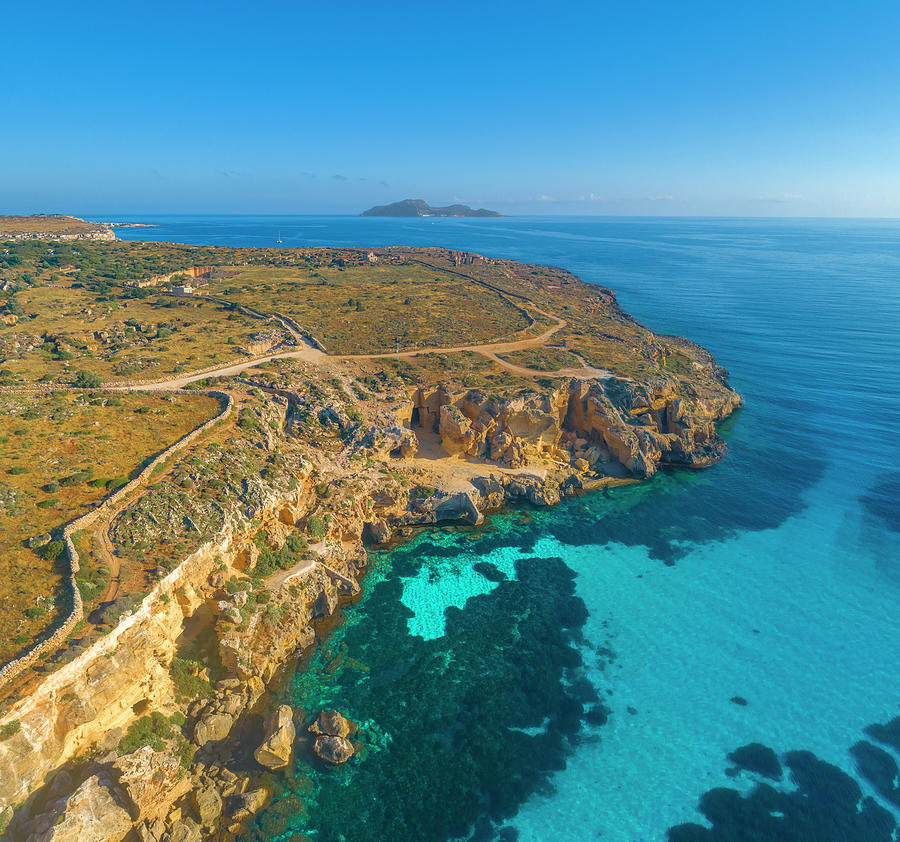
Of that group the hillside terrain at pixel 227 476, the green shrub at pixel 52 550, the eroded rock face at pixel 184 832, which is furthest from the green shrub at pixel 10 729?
the green shrub at pixel 52 550

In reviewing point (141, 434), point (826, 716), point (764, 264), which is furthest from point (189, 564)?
point (764, 264)

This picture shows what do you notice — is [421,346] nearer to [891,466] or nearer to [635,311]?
[891,466]

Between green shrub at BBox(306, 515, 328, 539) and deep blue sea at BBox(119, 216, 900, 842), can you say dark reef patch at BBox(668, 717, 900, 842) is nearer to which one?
deep blue sea at BBox(119, 216, 900, 842)

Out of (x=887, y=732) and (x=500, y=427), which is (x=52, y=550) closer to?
(x=500, y=427)

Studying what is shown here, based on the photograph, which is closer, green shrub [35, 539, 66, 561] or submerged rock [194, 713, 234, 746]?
submerged rock [194, 713, 234, 746]

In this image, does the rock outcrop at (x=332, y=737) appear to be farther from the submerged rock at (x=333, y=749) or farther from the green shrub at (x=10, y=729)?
the green shrub at (x=10, y=729)

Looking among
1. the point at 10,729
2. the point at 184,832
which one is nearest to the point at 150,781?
the point at 184,832

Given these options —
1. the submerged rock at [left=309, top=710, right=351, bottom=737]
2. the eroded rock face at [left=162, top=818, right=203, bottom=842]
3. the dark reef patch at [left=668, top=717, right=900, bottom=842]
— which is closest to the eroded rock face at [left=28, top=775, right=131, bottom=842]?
the eroded rock face at [left=162, top=818, right=203, bottom=842]

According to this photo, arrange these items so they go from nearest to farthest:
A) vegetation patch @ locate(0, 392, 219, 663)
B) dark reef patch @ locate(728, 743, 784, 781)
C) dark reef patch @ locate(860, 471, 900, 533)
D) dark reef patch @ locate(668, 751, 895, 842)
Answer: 1. dark reef patch @ locate(668, 751, 895, 842)
2. vegetation patch @ locate(0, 392, 219, 663)
3. dark reef patch @ locate(728, 743, 784, 781)
4. dark reef patch @ locate(860, 471, 900, 533)
